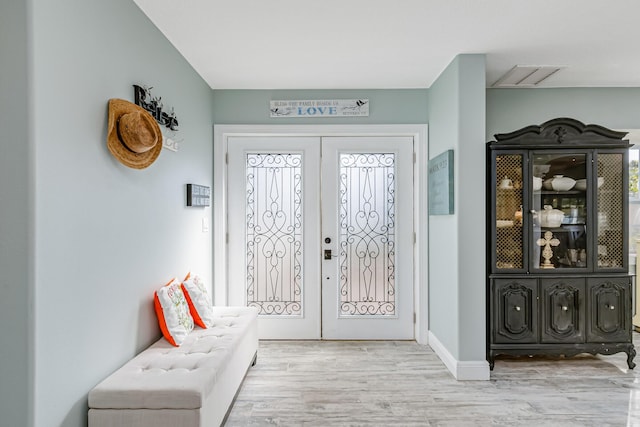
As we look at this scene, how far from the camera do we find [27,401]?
1549 millimetres

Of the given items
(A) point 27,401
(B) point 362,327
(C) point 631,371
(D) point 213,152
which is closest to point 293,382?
(B) point 362,327

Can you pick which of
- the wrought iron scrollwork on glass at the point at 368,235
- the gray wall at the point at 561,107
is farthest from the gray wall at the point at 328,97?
the gray wall at the point at 561,107

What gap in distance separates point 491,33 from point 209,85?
2541 millimetres

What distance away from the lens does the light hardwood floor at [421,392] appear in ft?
8.39

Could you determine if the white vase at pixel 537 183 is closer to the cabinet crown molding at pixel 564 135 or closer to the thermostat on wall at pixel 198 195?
the cabinet crown molding at pixel 564 135

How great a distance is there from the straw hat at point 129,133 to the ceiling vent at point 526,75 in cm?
301

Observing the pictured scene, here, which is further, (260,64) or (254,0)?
(260,64)

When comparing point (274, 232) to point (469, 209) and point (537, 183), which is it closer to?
point (469, 209)

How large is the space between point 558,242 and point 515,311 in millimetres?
686

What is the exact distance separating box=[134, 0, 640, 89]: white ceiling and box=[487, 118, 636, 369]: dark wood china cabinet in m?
0.64

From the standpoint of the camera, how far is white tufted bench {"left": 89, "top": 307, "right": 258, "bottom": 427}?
1854mm

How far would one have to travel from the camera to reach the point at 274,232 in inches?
163

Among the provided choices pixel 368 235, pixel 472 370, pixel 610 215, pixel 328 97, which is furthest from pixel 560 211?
pixel 328 97

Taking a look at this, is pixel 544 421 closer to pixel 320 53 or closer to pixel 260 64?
pixel 320 53
